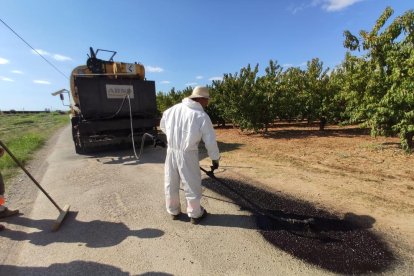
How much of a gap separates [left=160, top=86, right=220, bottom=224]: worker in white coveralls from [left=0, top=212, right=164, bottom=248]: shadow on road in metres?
0.57

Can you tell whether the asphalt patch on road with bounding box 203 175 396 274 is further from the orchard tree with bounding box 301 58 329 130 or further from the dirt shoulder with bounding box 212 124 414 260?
the orchard tree with bounding box 301 58 329 130

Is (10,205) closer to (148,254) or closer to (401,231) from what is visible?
(148,254)

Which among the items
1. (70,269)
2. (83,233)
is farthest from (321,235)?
(83,233)

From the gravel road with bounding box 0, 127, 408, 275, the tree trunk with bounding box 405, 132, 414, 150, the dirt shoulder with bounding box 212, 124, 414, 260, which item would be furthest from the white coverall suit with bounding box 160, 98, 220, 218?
the tree trunk with bounding box 405, 132, 414, 150

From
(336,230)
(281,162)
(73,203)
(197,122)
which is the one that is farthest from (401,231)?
(73,203)

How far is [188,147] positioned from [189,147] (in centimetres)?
1

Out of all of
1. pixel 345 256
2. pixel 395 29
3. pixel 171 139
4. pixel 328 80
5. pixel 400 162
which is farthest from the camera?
pixel 328 80

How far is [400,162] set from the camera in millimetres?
6895

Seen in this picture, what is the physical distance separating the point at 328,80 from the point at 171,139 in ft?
40.9

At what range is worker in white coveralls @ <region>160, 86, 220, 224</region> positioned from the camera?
366cm

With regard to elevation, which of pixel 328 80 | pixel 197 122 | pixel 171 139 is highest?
pixel 328 80

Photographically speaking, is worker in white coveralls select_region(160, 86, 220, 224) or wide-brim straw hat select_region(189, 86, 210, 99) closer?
worker in white coveralls select_region(160, 86, 220, 224)

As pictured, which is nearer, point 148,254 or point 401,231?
point 148,254

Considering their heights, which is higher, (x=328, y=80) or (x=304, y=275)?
(x=328, y=80)
